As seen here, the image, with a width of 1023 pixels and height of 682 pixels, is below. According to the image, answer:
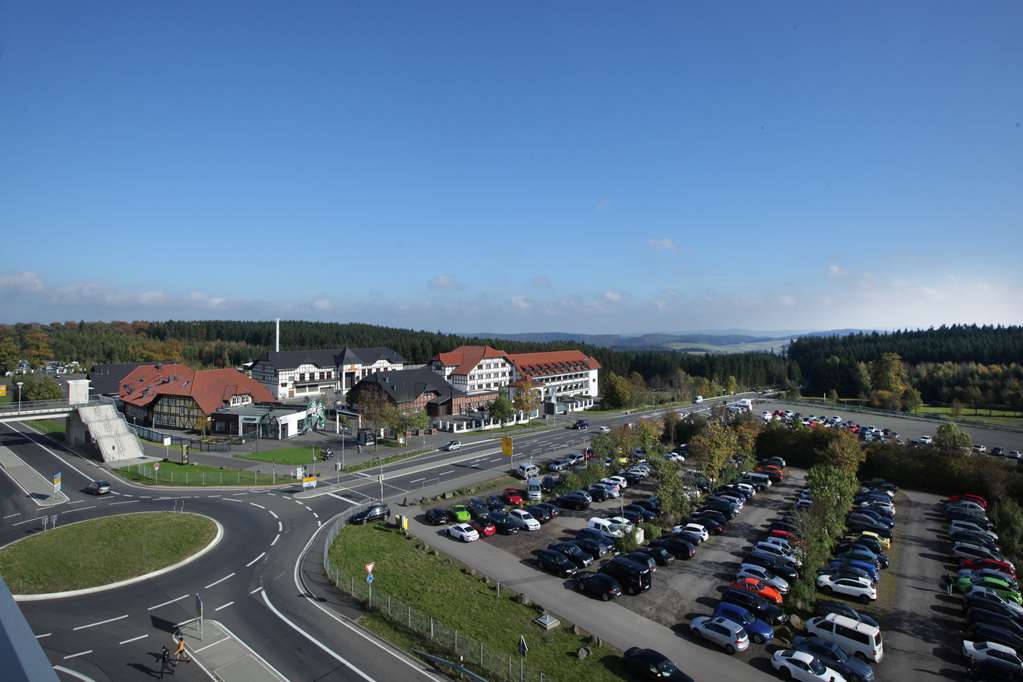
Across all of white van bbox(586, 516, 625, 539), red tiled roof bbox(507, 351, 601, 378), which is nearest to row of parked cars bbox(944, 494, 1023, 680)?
white van bbox(586, 516, 625, 539)

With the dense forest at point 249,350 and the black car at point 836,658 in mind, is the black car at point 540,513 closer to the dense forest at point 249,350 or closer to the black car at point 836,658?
the black car at point 836,658

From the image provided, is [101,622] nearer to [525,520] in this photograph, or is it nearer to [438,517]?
[438,517]

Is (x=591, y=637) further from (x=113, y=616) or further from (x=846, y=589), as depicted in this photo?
(x=113, y=616)

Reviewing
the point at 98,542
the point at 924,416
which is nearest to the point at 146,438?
the point at 98,542

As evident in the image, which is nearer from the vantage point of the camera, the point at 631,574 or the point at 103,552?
the point at 631,574

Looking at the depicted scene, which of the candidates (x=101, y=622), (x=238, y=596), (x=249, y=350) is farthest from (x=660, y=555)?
(x=249, y=350)

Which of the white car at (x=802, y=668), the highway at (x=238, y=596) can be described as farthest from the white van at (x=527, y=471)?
the white car at (x=802, y=668)
